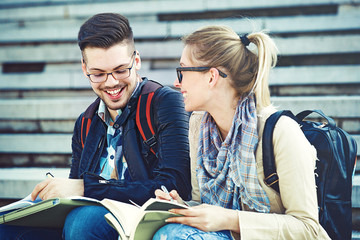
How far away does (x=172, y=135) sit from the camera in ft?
6.86

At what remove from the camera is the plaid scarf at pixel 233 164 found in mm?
1723

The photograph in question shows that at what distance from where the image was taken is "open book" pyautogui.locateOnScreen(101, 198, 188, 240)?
1425mm

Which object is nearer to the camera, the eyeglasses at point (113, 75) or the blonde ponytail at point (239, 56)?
the blonde ponytail at point (239, 56)

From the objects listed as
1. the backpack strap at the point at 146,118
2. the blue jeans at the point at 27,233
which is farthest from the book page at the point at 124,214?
the blue jeans at the point at 27,233

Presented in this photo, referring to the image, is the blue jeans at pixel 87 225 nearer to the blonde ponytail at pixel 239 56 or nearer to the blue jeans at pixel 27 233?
the blue jeans at pixel 27 233

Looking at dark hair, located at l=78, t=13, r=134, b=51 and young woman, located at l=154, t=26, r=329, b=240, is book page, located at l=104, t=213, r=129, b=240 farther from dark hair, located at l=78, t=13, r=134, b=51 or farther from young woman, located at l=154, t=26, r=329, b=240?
dark hair, located at l=78, t=13, r=134, b=51

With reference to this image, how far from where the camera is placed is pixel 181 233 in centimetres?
153

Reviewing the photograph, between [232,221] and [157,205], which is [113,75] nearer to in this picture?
[157,205]

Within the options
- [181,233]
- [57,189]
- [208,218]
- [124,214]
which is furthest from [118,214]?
[57,189]

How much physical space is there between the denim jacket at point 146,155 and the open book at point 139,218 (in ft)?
1.30

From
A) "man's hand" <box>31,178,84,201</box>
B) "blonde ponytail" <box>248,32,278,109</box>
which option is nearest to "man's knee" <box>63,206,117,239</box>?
"man's hand" <box>31,178,84,201</box>

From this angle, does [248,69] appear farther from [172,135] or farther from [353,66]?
[353,66]

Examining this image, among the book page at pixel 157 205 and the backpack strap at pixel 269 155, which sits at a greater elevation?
the backpack strap at pixel 269 155

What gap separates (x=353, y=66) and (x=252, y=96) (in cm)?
187
